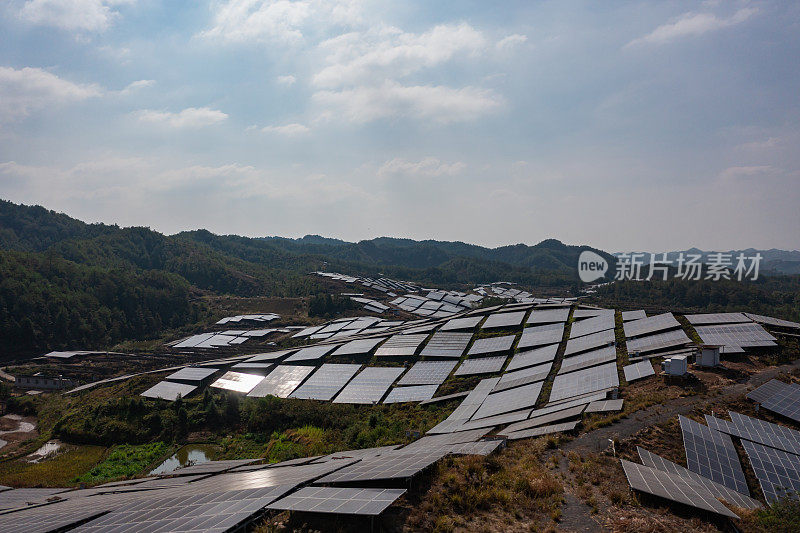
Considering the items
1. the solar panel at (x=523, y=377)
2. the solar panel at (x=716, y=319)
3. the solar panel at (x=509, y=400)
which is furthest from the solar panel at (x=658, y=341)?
the solar panel at (x=509, y=400)

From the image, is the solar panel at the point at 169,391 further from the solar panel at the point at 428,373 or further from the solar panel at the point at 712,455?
the solar panel at the point at 712,455

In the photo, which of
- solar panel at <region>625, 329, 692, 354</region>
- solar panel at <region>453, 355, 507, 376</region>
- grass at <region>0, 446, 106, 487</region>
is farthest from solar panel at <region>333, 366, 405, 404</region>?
solar panel at <region>625, 329, 692, 354</region>

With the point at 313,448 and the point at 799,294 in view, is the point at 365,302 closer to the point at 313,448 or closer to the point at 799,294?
the point at 313,448

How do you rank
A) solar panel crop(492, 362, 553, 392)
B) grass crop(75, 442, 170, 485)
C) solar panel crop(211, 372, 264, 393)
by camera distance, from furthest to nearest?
solar panel crop(211, 372, 264, 393), solar panel crop(492, 362, 553, 392), grass crop(75, 442, 170, 485)

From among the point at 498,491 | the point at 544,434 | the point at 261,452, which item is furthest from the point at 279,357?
the point at 498,491

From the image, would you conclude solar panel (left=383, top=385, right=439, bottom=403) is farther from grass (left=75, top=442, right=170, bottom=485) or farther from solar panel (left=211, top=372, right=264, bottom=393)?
grass (left=75, top=442, right=170, bottom=485)
